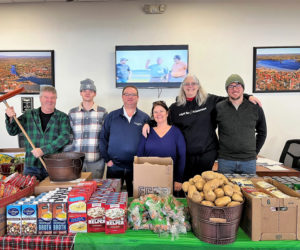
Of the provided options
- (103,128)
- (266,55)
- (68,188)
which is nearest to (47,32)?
(103,128)

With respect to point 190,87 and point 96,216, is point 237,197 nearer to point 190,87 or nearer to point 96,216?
point 96,216

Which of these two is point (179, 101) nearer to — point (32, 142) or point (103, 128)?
point (103, 128)

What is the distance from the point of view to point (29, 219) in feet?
4.14

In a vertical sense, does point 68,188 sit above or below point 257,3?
below

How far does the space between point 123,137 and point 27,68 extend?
7.31 ft

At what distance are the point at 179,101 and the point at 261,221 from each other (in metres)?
1.28

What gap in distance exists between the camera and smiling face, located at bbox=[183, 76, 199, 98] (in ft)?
7.08

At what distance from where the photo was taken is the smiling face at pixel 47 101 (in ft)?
7.17

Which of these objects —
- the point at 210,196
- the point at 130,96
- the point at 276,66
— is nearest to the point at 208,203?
the point at 210,196

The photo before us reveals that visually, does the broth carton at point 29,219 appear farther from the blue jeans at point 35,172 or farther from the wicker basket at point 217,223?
the blue jeans at point 35,172

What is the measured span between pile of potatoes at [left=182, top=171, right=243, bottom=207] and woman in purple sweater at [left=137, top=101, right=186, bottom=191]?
0.69m

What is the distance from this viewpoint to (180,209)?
1.39 metres

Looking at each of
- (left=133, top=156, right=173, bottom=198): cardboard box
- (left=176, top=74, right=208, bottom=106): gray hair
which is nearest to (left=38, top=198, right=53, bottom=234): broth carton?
Answer: (left=133, top=156, right=173, bottom=198): cardboard box

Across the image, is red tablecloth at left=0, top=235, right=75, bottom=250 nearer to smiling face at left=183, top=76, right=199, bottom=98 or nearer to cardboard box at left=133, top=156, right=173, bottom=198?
cardboard box at left=133, top=156, right=173, bottom=198
